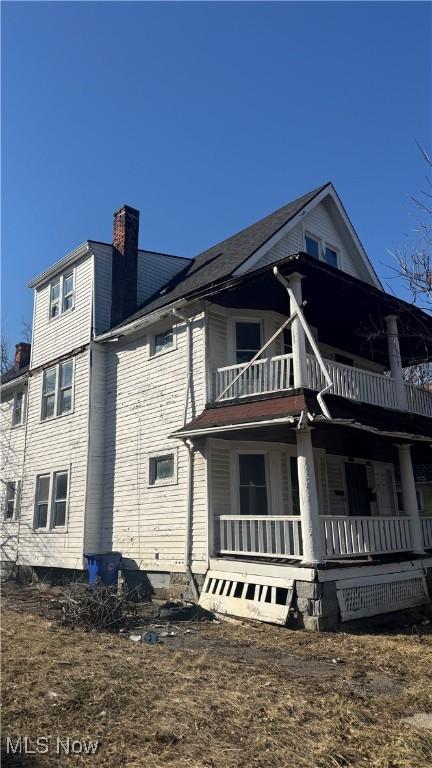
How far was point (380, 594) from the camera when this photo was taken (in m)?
10.3

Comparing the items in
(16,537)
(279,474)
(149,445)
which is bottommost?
(16,537)

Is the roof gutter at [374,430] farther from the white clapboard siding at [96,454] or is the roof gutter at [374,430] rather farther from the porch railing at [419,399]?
the white clapboard siding at [96,454]

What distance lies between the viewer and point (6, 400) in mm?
21250

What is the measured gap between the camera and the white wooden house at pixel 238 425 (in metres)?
10.3

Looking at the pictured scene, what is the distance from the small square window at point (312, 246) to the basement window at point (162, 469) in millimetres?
7600

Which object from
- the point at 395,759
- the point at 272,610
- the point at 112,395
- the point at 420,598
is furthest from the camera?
the point at 112,395

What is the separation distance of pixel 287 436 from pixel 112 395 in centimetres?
611

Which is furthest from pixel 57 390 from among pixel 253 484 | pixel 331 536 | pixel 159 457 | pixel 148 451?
pixel 331 536

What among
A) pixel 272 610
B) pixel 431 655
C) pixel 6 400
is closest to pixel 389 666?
pixel 431 655

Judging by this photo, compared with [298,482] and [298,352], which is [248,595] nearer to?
[298,482]

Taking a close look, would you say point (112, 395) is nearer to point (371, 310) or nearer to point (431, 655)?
point (371, 310)

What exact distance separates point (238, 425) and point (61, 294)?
10.7 meters

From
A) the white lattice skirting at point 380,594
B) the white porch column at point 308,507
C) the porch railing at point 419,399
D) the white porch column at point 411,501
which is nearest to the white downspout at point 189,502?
the white porch column at point 308,507

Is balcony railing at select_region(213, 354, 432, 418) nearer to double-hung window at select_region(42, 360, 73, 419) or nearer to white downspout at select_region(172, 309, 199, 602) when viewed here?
white downspout at select_region(172, 309, 199, 602)
